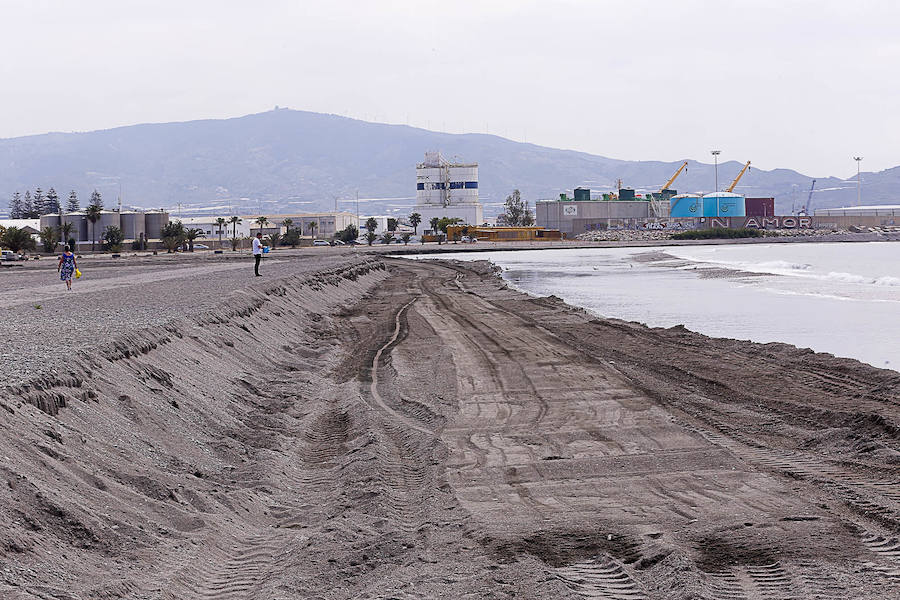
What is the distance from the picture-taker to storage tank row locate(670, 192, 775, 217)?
183 m

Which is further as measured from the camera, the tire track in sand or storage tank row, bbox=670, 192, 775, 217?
storage tank row, bbox=670, 192, 775, 217

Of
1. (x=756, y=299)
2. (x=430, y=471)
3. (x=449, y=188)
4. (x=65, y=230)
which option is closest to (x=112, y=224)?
(x=65, y=230)

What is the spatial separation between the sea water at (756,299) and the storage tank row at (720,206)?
380ft

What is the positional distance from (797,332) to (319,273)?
24.7 metres

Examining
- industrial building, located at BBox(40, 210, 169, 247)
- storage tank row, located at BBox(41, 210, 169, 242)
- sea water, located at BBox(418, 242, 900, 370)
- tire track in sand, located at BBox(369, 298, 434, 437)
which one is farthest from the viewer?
storage tank row, located at BBox(41, 210, 169, 242)

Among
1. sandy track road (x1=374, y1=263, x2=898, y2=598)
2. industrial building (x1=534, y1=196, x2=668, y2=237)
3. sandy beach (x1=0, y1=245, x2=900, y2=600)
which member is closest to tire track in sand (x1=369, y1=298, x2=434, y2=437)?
sandy beach (x1=0, y1=245, x2=900, y2=600)

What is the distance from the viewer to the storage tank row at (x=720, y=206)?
183375 mm

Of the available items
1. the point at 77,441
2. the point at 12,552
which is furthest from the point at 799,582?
the point at 77,441

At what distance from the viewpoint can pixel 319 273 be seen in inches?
1774

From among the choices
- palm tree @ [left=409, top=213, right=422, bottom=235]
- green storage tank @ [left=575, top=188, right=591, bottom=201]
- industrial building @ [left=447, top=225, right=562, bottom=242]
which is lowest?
industrial building @ [left=447, top=225, right=562, bottom=242]

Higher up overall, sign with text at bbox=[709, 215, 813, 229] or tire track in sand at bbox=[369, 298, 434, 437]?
sign with text at bbox=[709, 215, 813, 229]

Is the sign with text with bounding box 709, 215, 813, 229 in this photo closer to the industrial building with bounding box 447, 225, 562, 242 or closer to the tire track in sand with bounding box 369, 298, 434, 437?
the industrial building with bounding box 447, 225, 562, 242

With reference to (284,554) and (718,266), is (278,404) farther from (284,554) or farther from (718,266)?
(718,266)

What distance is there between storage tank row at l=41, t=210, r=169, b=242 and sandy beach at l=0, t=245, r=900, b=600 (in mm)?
110220
